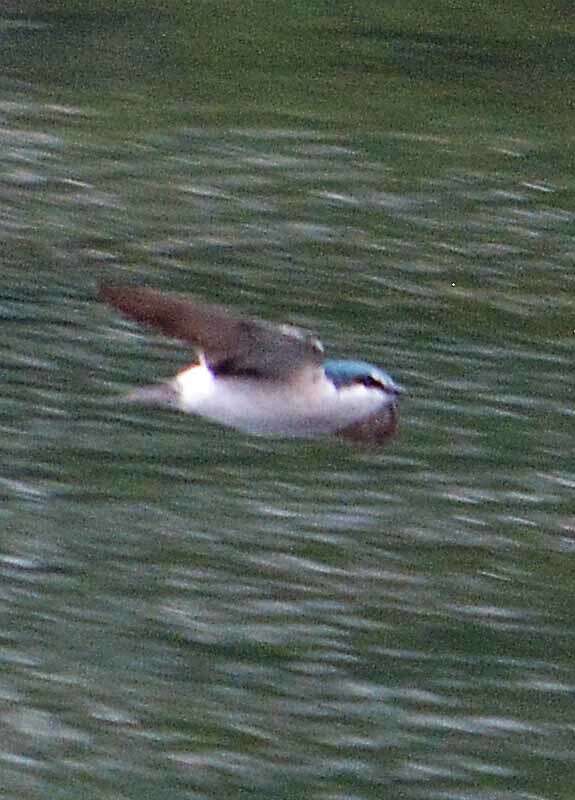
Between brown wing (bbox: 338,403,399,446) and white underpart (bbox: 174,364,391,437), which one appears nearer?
white underpart (bbox: 174,364,391,437)

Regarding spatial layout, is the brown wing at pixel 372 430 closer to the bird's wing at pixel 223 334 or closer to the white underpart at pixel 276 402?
the white underpart at pixel 276 402

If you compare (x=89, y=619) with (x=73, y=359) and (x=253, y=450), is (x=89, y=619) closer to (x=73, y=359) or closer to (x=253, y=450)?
(x=253, y=450)

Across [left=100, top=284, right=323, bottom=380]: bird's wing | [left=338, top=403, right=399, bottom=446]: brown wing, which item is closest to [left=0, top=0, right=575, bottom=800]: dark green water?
[left=338, top=403, right=399, bottom=446]: brown wing

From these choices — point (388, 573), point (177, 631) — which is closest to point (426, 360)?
point (388, 573)

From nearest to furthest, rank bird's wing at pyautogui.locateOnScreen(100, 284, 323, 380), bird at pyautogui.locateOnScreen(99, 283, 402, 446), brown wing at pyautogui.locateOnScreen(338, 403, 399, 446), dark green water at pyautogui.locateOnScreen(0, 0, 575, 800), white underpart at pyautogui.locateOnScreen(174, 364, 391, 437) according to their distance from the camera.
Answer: bird's wing at pyautogui.locateOnScreen(100, 284, 323, 380) → bird at pyautogui.locateOnScreen(99, 283, 402, 446) → white underpart at pyautogui.locateOnScreen(174, 364, 391, 437) → brown wing at pyautogui.locateOnScreen(338, 403, 399, 446) → dark green water at pyautogui.locateOnScreen(0, 0, 575, 800)

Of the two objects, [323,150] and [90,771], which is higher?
[323,150]

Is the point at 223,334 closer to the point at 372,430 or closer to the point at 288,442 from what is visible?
the point at 372,430

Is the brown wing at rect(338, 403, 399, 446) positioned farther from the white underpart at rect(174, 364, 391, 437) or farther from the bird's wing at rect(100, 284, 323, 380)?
the bird's wing at rect(100, 284, 323, 380)
